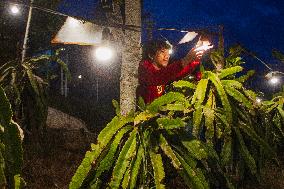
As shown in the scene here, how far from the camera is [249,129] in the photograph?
12.8 feet

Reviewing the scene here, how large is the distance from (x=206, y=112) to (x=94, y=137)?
5.60m

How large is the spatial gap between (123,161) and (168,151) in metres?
0.41

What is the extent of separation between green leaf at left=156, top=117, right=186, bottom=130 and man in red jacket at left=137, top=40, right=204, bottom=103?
3.35 feet

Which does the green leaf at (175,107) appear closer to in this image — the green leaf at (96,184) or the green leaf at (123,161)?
the green leaf at (123,161)

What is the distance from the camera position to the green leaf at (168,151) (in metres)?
2.91

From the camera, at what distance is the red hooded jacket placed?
396cm

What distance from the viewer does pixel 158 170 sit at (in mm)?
2854

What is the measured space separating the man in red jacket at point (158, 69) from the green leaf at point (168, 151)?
3.63 feet

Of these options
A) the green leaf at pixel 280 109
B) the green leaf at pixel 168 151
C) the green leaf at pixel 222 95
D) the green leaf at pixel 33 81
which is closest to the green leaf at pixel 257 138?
the green leaf at pixel 222 95

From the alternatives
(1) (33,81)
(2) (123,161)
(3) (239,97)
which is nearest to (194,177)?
(2) (123,161)

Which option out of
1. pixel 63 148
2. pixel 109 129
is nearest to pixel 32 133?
pixel 63 148

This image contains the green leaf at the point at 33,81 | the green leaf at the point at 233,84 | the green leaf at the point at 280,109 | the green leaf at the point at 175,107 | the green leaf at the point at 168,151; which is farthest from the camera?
the green leaf at the point at 280,109

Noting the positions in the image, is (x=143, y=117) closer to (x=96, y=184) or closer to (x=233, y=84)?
(x=96, y=184)

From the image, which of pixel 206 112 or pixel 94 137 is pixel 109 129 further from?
pixel 94 137
